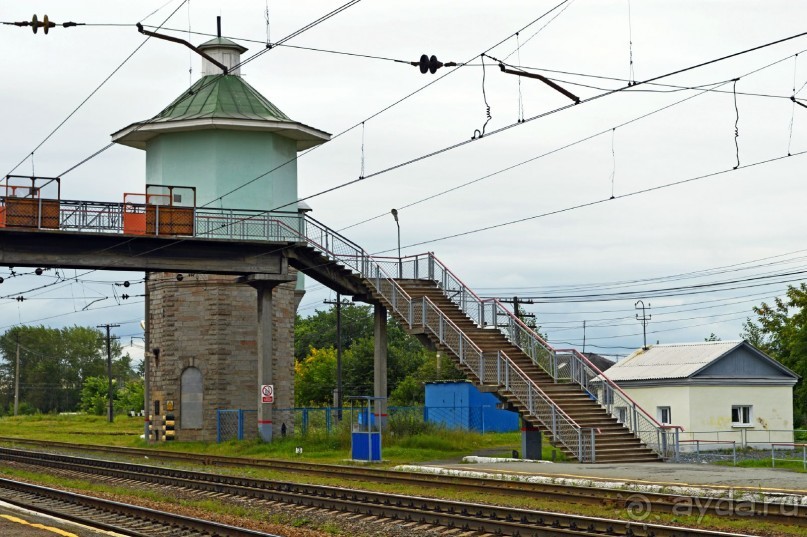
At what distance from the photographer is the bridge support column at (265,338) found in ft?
140

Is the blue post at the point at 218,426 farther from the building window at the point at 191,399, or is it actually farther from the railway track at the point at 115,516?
the railway track at the point at 115,516

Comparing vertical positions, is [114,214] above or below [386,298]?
above

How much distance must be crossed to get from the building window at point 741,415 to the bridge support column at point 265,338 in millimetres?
18799

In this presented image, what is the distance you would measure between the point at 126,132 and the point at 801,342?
124 ft

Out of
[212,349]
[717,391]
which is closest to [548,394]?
[717,391]

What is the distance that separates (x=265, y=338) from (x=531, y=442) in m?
12.6

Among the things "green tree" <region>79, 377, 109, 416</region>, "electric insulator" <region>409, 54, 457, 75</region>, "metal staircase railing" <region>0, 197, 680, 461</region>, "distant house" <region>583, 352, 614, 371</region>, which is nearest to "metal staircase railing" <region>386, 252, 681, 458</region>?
"metal staircase railing" <region>0, 197, 680, 461</region>

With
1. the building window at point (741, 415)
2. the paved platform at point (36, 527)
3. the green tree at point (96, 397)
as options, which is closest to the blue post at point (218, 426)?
the building window at point (741, 415)

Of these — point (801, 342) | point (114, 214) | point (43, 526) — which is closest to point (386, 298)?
point (114, 214)

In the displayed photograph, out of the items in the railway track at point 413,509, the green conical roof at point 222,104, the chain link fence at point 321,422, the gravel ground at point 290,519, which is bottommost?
the gravel ground at point 290,519

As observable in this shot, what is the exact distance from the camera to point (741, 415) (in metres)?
48.2

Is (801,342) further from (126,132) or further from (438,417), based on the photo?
(126,132)

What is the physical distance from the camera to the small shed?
2450 inches

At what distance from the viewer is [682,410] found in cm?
4659
